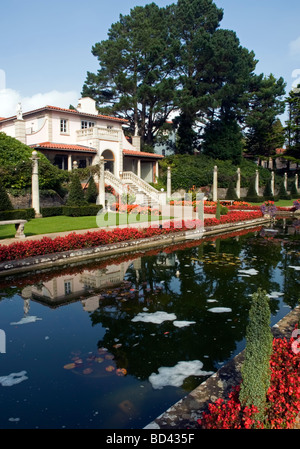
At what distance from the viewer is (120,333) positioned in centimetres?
581

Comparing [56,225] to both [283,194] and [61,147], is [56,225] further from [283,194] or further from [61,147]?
[283,194]

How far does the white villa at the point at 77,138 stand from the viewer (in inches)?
1105

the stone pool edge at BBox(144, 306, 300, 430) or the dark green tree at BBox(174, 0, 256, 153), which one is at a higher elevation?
the dark green tree at BBox(174, 0, 256, 153)

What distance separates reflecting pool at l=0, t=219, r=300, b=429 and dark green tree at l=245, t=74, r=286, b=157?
40407mm

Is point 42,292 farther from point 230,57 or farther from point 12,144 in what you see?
point 230,57

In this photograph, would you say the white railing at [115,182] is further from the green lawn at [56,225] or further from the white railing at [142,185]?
the green lawn at [56,225]

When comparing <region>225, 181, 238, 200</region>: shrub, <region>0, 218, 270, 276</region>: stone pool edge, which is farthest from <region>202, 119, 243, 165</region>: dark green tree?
<region>0, 218, 270, 276</region>: stone pool edge

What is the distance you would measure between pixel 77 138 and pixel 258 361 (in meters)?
30.8

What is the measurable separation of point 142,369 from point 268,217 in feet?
72.9

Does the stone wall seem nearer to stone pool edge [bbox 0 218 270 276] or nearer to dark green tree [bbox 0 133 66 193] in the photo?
dark green tree [bbox 0 133 66 193]

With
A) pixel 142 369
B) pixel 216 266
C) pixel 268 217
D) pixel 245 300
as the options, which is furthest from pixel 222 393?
pixel 268 217

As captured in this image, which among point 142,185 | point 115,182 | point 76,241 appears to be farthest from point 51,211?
point 142,185

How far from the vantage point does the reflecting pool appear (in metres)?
3.92

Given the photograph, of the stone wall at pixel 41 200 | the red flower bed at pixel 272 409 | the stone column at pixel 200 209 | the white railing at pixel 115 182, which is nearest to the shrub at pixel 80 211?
the stone wall at pixel 41 200
